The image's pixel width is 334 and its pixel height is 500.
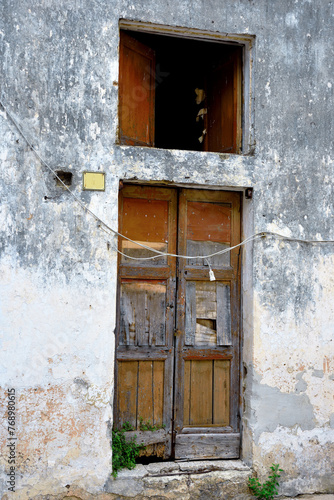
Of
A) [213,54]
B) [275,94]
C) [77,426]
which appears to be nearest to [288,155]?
[275,94]

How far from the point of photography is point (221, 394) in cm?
441

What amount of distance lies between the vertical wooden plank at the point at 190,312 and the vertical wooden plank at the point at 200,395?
23cm

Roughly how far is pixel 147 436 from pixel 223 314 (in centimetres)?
128

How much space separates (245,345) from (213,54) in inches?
121

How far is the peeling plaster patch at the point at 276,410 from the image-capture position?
13.8 feet

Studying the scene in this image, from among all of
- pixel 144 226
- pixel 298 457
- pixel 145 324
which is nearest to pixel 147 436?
pixel 145 324

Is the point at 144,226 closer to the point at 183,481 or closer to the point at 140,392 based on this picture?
the point at 140,392

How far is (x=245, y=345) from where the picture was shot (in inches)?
173

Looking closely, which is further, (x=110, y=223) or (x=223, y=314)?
(x=223, y=314)

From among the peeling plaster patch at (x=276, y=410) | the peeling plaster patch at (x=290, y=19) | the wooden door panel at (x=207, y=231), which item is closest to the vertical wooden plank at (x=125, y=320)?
the wooden door panel at (x=207, y=231)

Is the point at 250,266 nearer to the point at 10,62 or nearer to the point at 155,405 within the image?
the point at 155,405

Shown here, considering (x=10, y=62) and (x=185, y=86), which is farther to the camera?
(x=185, y=86)

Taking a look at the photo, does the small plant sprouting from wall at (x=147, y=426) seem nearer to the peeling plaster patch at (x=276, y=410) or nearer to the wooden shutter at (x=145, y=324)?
the wooden shutter at (x=145, y=324)

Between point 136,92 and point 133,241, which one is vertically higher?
point 136,92
